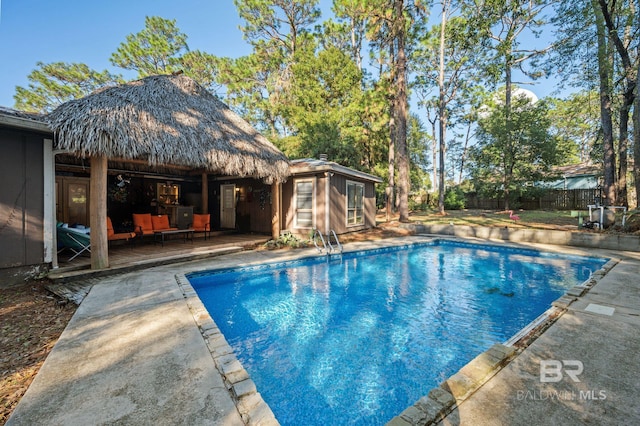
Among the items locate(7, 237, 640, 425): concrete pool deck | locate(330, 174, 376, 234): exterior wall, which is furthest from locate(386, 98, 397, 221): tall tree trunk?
locate(7, 237, 640, 425): concrete pool deck

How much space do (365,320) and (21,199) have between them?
629cm

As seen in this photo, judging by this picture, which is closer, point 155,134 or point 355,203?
point 155,134

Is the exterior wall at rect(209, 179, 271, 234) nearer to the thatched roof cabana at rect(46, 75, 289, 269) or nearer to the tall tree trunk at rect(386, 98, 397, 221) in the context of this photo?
the thatched roof cabana at rect(46, 75, 289, 269)

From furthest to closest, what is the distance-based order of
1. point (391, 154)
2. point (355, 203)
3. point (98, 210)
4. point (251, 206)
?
point (391, 154)
point (355, 203)
point (251, 206)
point (98, 210)

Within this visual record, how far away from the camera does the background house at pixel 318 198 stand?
9.83 m

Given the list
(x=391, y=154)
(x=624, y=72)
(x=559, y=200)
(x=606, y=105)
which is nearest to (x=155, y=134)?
(x=391, y=154)

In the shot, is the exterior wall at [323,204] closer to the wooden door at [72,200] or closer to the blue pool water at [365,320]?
the blue pool water at [365,320]

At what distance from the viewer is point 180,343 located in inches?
109

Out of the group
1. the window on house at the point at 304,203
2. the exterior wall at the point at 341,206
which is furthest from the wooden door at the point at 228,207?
the exterior wall at the point at 341,206

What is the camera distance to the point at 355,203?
39.6 ft

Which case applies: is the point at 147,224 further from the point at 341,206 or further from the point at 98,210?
the point at 341,206

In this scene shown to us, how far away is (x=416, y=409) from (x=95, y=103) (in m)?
7.23

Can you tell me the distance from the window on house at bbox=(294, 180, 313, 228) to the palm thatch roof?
59.5 inches

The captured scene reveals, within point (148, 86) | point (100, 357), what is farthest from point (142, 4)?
point (100, 357)
